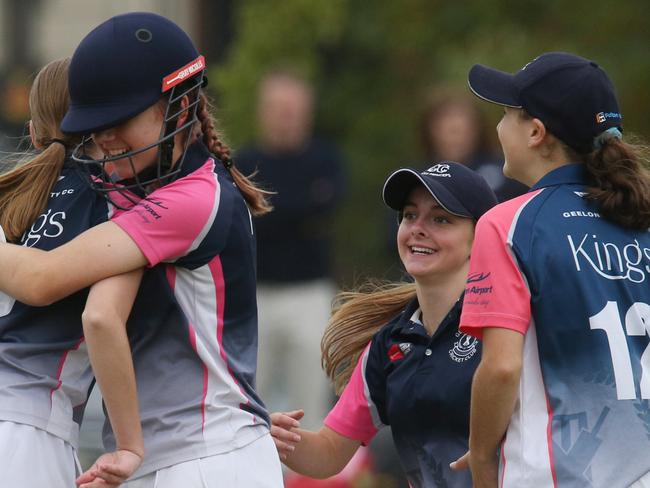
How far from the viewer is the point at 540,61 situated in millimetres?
4016

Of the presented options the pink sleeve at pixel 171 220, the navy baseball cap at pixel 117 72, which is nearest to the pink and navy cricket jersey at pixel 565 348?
the pink sleeve at pixel 171 220

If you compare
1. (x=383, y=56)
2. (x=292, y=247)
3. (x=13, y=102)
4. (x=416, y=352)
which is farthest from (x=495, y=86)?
(x=13, y=102)

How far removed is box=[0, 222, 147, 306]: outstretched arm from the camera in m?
3.73

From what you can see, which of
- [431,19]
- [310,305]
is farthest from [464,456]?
[431,19]

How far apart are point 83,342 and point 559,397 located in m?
1.37

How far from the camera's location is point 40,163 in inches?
162

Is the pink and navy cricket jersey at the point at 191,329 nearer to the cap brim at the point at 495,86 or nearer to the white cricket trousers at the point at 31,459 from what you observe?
the white cricket trousers at the point at 31,459

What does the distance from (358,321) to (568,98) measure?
1250mm

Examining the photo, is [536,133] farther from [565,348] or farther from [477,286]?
[565,348]

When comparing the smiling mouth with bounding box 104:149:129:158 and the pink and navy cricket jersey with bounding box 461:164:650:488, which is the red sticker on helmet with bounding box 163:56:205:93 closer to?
the smiling mouth with bounding box 104:149:129:158

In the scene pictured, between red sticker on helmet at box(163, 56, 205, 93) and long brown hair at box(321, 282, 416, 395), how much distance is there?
119 cm

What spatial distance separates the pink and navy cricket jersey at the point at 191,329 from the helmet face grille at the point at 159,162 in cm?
6

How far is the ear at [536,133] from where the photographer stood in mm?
3922

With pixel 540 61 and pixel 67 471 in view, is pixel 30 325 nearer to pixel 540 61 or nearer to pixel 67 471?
pixel 67 471
